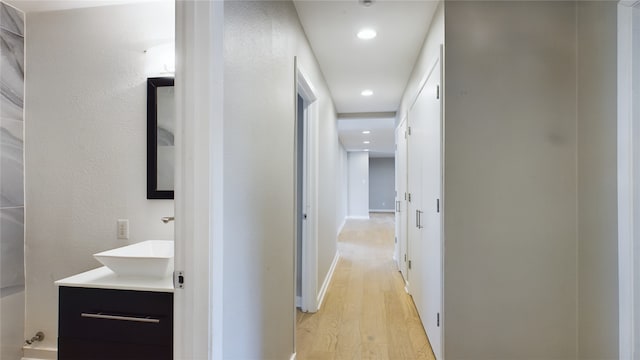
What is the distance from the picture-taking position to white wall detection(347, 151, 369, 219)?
35.7 ft

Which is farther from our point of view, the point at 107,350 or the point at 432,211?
the point at 432,211

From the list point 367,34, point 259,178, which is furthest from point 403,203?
point 259,178

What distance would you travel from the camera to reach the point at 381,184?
12523mm

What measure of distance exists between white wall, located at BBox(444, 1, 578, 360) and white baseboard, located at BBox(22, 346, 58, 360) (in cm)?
251

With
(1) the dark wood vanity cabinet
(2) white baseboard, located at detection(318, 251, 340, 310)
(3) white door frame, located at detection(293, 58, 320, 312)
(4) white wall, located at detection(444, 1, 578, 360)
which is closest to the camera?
(1) the dark wood vanity cabinet

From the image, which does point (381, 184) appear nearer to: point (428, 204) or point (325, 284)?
point (325, 284)

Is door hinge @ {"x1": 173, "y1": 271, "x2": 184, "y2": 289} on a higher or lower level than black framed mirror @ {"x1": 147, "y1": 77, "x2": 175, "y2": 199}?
lower

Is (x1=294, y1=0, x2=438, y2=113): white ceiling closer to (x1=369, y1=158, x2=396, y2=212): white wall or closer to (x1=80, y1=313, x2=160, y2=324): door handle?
(x1=80, y1=313, x2=160, y2=324): door handle

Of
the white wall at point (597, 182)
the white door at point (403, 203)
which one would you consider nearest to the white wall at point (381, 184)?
the white door at point (403, 203)

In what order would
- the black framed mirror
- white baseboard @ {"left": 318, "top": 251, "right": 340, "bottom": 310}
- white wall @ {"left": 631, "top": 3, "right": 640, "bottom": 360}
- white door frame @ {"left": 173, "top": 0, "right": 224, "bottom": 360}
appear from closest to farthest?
white door frame @ {"left": 173, "top": 0, "right": 224, "bottom": 360} → white wall @ {"left": 631, "top": 3, "right": 640, "bottom": 360} → the black framed mirror → white baseboard @ {"left": 318, "top": 251, "right": 340, "bottom": 310}

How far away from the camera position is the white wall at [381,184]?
12375mm

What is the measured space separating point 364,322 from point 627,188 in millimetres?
2083

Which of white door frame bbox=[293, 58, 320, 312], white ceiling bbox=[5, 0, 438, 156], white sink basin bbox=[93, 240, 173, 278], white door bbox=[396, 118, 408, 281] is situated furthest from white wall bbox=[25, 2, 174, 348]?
white door bbox=[396, 118, 408, 281]

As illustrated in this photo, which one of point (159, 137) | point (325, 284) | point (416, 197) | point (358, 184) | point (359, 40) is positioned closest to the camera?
point (159, 137)
